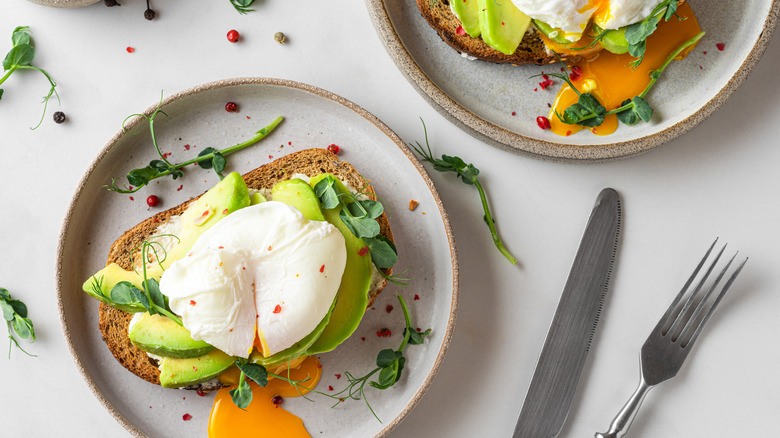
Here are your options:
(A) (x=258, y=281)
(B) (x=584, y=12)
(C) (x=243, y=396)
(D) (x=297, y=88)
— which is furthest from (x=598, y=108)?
(C) (x=243, y=396)

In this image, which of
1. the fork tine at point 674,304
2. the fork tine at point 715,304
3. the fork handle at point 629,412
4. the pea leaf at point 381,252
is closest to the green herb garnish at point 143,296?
the pea leaf at point 381,252

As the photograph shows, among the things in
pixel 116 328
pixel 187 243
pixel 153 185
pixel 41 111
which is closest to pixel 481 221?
pixel 187 243

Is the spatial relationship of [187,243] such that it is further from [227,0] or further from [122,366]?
[227,0]

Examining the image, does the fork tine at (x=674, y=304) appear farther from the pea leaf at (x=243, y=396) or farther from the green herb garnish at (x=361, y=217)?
the pea leaf at (x=243, y=396)

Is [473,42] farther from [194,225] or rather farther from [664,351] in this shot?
[664,351]

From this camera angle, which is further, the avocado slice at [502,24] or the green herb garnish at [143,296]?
the avocado slice at [502,24]

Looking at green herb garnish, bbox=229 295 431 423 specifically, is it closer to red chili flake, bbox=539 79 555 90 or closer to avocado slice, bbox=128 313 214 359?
avocado slice, bbox=128 313 214 359
